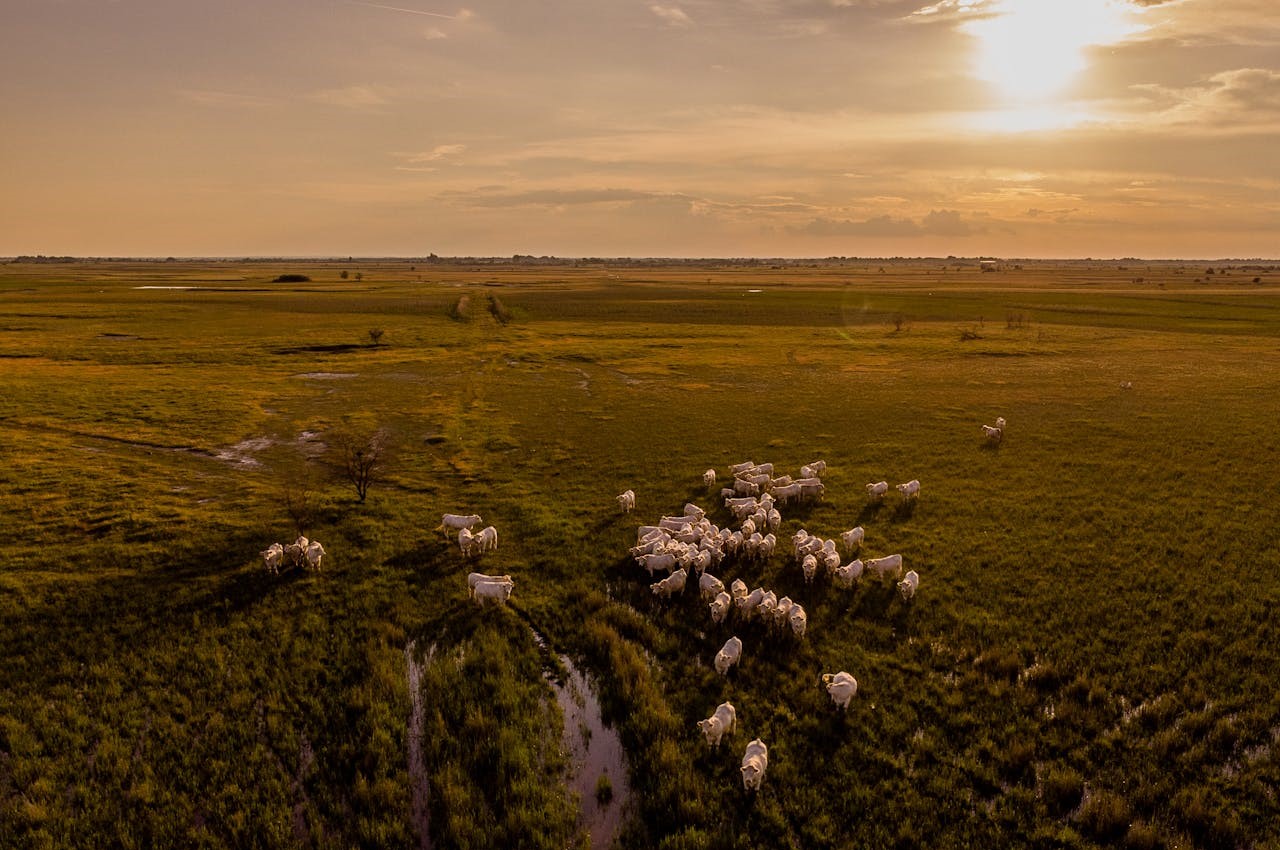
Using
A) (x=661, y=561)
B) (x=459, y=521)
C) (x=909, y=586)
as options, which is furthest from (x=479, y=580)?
(x=909, y=586)

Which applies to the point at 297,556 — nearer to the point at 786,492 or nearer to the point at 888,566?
the point at 786,492

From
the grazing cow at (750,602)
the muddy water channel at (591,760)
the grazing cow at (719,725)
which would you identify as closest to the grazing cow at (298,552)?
the muddy water channel at (591,760)

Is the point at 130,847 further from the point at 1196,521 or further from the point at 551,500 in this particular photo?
the point at 1196,521

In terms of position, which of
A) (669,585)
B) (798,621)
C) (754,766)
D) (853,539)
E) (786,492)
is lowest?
(754,766)

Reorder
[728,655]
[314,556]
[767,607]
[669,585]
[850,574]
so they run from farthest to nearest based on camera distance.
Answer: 1. [314,556]
2. [850,574]
3. [669,585]
4. [767,607]
5. [728,655]

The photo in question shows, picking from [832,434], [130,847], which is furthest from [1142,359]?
[130,847]

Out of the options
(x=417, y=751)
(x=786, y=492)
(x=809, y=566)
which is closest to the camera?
(x=417, y=751)

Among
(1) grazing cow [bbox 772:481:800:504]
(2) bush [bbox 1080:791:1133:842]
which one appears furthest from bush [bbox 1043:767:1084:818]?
(1) grazing cow [bbox 772:481:800:504]

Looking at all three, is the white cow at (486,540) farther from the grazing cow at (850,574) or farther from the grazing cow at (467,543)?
the grazing cow at (850,574)
